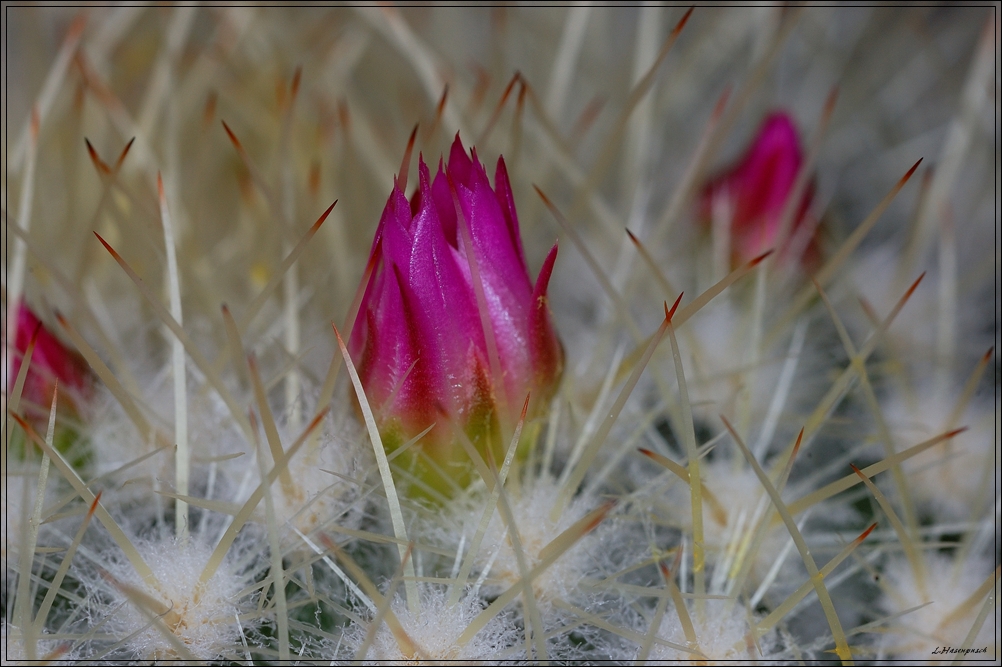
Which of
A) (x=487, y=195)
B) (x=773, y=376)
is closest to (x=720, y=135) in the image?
(x=773, y=376)

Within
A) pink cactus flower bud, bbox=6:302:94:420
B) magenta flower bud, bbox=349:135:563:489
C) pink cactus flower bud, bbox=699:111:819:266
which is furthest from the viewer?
pink cactus flower bud, bbox=699:111:819:266

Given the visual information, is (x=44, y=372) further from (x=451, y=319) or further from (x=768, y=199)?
(x=768, y=199)

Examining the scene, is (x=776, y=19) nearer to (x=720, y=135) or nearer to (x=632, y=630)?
(x=720, y=135)

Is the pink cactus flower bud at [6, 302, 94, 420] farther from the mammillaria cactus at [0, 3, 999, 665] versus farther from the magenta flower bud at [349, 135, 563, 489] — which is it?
the magenta flower bud at [349, 135, 563, 489]

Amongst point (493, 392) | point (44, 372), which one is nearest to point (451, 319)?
point (493, 392)

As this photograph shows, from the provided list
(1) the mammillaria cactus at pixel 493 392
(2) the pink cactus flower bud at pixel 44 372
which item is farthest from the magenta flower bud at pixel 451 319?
(2) the pink cactus flower bud at pixel 44 372

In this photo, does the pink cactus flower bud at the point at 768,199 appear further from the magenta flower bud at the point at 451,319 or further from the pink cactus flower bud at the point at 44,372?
the pink cactus flower bud at the point at 44,372

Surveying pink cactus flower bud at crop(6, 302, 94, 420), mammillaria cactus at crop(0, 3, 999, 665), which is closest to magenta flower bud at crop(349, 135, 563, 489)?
mammillaria cactus at crop(0, 3, 999, 665)
